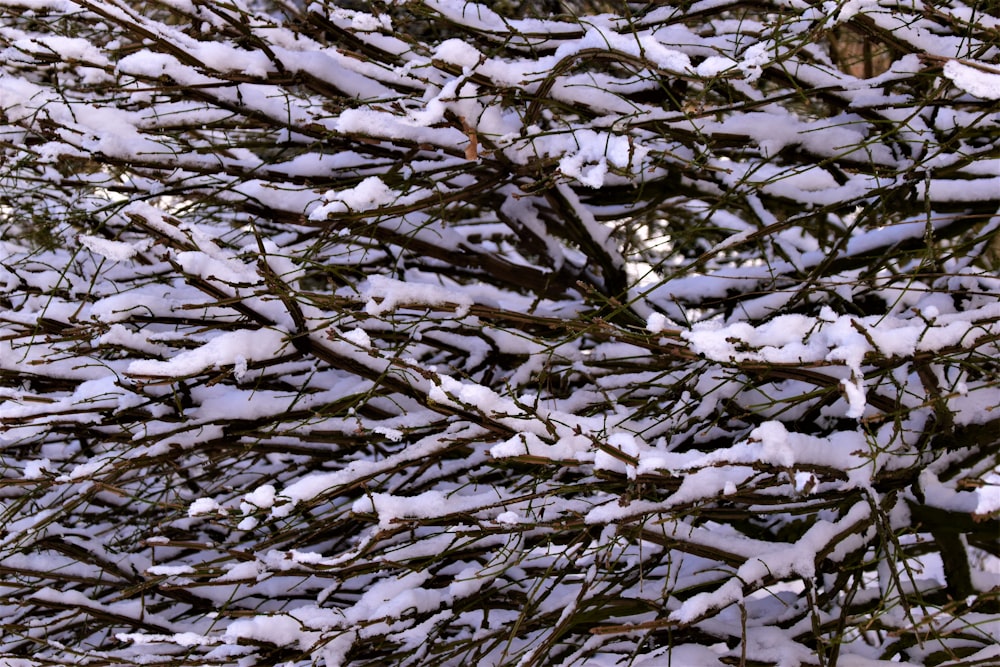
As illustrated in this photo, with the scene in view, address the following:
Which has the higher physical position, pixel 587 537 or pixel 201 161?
pixel 201 161

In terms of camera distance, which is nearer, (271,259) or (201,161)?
(271,259)

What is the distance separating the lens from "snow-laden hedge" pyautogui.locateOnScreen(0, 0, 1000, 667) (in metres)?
1.92

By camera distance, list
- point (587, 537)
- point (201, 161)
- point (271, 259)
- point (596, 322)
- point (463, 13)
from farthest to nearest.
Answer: point (201, 161) < point (463, 13) < point (271, 259) < point (587, 537) < point (596, 322)

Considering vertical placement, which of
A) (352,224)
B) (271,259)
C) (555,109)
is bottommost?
(271,259)

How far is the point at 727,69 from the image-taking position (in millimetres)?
1739

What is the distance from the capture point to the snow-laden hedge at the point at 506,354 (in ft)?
6.28

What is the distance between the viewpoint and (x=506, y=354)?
283cm

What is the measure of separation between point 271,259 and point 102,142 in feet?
2.69

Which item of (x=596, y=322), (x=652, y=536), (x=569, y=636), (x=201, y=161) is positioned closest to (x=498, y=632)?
(x=569, y=636)

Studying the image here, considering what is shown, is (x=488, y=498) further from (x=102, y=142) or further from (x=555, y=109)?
(x=102, y=142)

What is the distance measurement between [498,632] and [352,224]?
1.35 m

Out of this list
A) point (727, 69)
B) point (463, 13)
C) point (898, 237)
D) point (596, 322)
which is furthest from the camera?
point (898, 237)

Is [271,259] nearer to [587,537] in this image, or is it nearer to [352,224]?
[352,224]

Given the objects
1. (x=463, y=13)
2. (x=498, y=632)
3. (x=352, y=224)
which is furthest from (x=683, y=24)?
(x=498, y=632)
